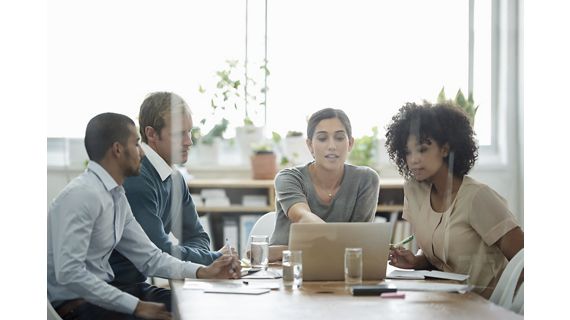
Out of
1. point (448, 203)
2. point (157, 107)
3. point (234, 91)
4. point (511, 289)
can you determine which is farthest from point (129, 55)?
point (511, 289)

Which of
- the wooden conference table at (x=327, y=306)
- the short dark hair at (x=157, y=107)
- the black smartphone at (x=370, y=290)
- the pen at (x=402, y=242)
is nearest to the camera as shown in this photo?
the wooden conference table at (x=327, y=306)

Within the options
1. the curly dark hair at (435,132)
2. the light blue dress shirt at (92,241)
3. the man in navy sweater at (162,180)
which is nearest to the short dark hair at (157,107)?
the man in navy sweater at (162,180)

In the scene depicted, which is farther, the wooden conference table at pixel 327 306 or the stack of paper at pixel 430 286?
the stack of paper at pixel 430 286

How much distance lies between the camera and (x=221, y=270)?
2090mm

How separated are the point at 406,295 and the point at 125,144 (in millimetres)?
767

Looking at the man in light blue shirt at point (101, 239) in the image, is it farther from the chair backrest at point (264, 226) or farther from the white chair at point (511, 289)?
the white chair at point (511, 289)

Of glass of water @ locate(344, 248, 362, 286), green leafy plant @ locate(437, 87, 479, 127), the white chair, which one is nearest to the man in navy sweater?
glass of water @ locate(344, 248, 362, 286)

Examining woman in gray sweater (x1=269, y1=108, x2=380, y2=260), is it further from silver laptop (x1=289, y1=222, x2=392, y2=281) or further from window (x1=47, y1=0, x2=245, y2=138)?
window (x1=47, y1=0, x2=245, y2=138)

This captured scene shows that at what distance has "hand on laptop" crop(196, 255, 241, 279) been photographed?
208 centimetres

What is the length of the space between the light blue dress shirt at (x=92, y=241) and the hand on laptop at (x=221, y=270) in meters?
0.12

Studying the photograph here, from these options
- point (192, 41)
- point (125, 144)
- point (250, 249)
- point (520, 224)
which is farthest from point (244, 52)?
point (520, 224)

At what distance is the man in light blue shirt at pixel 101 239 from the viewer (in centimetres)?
198

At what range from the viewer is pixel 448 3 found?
210 centimetres

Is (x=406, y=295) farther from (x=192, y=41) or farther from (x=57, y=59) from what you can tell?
(x=57, y=59)
